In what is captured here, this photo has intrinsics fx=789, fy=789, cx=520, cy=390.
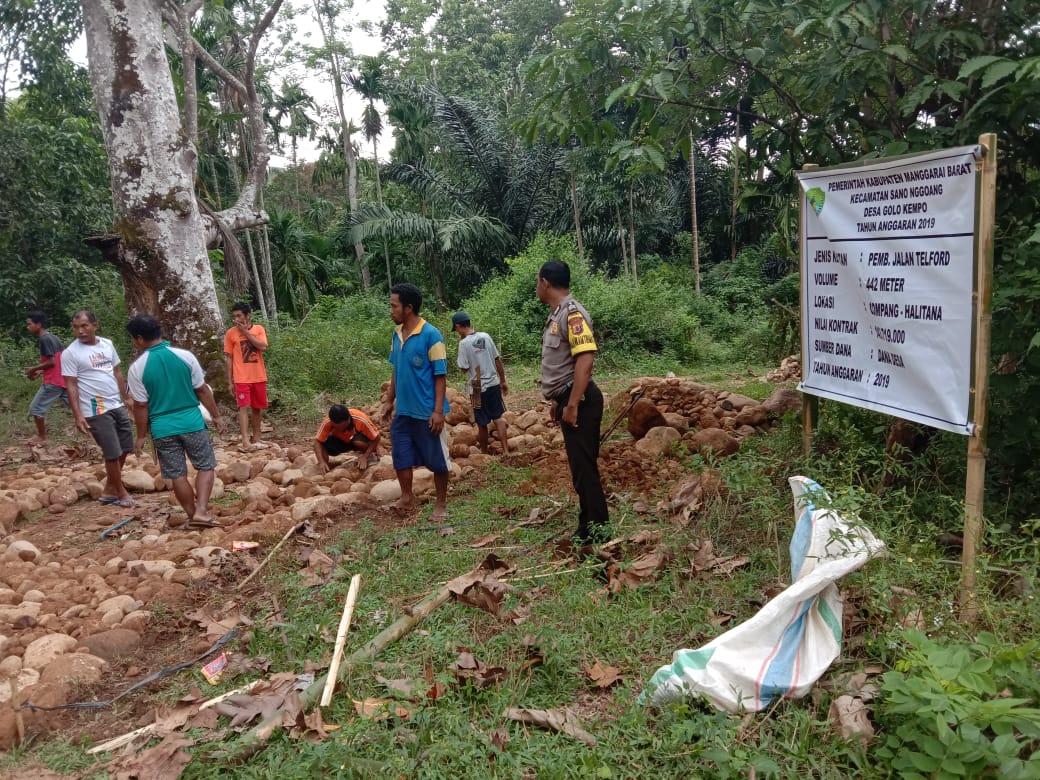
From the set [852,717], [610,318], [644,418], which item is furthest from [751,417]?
[610,318]

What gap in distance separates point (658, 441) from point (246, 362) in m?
4.33

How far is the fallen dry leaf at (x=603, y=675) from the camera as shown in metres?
3.12

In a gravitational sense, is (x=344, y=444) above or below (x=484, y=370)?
below

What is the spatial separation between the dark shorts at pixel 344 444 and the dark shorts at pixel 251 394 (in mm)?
1630

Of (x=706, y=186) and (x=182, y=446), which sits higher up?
(x=706, y=186)

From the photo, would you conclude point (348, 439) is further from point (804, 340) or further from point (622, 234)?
point (622, 234)

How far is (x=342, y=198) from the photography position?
1299 inches

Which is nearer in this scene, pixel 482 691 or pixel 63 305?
pixel 482 691

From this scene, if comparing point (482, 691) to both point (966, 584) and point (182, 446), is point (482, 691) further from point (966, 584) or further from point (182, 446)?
point (182, 446)

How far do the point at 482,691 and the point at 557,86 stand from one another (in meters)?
3.75

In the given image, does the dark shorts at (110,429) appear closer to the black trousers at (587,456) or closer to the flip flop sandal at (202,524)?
the flip flop sandal at (202,524)

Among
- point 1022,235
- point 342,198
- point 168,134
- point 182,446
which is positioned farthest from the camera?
point 342,198

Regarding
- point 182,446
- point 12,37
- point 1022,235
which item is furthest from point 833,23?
point 12,37

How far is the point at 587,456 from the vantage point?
4344 millimetres
